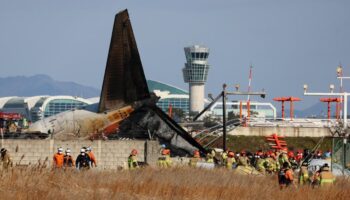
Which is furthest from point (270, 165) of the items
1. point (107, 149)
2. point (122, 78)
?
point (122, 78)

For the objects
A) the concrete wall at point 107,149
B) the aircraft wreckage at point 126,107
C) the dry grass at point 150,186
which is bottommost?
the dry grass at point 150,186

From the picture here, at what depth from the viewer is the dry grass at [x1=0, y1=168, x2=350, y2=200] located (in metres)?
22.8

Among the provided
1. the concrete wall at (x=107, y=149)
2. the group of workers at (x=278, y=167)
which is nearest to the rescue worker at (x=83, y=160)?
the group of workers at (x=278, y=167)

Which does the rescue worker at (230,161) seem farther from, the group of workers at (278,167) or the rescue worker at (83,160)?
the rescue worker at (83,160)

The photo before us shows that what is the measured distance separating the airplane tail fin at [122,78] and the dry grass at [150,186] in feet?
63.6

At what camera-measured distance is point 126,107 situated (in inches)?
2152

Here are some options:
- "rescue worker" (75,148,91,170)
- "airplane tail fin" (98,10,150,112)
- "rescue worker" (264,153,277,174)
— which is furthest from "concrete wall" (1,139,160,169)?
"airplane tail fin" (98,10,150,112)

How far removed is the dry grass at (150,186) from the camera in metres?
22.8

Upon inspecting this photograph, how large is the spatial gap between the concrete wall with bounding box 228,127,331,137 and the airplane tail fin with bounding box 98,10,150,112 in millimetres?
35331

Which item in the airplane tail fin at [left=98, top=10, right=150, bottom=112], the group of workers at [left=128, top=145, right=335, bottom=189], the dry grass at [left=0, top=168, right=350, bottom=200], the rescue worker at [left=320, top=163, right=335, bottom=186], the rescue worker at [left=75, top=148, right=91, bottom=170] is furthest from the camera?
the airplane tail fin at [left=98, top=10, right=150, bottom=112]

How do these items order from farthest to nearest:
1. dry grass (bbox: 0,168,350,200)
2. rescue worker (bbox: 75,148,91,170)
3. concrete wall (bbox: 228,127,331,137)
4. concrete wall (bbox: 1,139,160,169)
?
concrete wall (bbox: 228,127,331,137), concrete wall (bbox: 1,139,160,169), rescue worker (bbox: 75,148,91,170), dry grass (bbox: 0,168,350,200)

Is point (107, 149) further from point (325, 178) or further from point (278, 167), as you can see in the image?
point (325, 178)

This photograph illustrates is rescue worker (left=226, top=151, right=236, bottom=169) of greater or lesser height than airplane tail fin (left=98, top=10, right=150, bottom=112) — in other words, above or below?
below

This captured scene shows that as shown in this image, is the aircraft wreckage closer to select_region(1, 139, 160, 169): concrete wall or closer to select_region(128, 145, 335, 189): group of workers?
select_region(128, 145, 335, 189): group of workers
